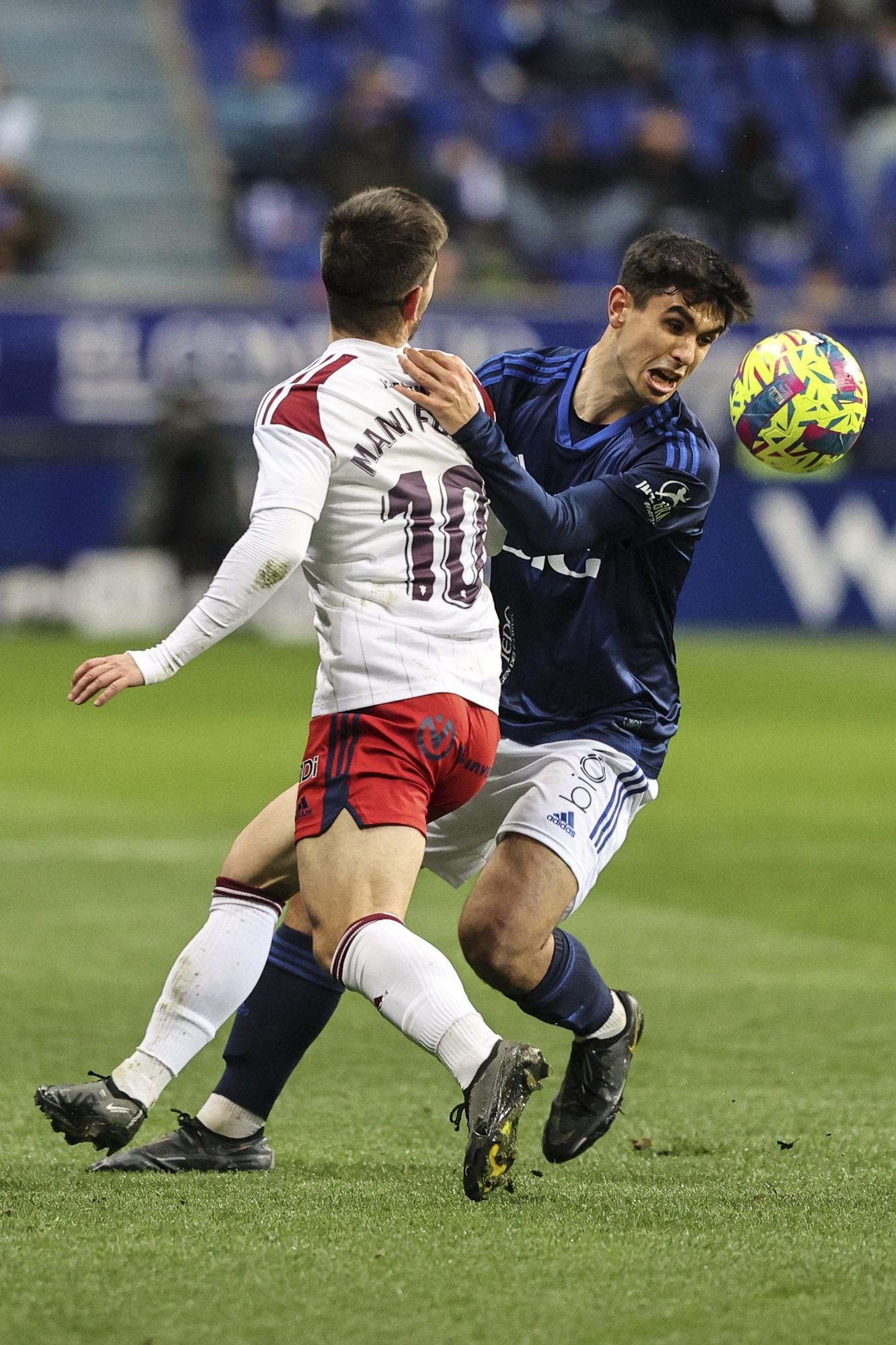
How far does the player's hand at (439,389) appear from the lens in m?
3.80

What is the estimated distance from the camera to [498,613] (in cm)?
466

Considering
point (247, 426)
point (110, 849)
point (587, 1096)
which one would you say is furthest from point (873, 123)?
point (587, 1096)

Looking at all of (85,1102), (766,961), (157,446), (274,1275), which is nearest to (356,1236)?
(274,1275)

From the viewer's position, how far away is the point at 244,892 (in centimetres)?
412

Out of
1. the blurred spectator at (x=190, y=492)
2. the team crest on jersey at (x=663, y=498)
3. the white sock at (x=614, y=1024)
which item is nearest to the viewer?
the team crest on jersey at (x=663, y=498)

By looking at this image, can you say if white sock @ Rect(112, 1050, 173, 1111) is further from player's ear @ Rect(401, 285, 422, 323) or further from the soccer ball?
the soccer ball

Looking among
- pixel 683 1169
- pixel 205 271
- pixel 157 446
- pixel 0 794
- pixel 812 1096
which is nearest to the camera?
pixel 683 1169

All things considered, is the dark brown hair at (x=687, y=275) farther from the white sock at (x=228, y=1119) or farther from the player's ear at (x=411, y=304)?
the white sock at (x=228, y=1119)

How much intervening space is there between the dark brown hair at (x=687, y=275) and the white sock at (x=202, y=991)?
1.56 metres

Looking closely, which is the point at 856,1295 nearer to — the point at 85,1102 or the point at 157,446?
the point at 85,1102

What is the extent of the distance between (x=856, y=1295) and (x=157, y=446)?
51.3 feet

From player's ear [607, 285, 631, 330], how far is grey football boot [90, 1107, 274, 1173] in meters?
1.91

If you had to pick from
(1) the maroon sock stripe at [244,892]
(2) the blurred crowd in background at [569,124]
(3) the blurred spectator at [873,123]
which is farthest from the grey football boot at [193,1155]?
(3) the blurred spectator at [873,123]

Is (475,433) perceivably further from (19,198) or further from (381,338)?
(19,198)
